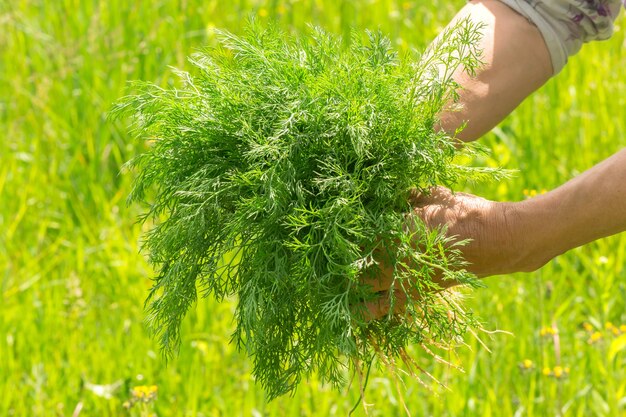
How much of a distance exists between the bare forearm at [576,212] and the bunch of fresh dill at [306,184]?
0.49 feet

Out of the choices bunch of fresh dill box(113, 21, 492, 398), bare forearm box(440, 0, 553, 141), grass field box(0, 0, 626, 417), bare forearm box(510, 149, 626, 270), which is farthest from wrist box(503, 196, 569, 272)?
grass field box(0, 0, 626, 417)

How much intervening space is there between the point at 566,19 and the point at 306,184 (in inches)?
34.3

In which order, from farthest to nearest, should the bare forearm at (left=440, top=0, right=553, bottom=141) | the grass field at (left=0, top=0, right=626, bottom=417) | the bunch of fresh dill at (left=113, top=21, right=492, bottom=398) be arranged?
the grass field at (left=0, top=0, right=626, bottom=417) < the bare forearm at (left=440, top=0, right=553, bottom=141) < the bunch of fresh dill at (left=113, top=21, right=492, bottom=398)

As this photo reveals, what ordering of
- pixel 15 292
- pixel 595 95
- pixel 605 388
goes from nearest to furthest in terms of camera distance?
pixel 605 388 < pixel 15 292 < pixel 595 95

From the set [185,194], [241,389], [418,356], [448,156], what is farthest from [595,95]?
[185,194]

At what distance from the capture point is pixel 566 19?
2.24 m

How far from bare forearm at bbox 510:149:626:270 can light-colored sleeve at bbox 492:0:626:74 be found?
45 centimetres

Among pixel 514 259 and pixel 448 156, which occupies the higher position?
pixel 448 156

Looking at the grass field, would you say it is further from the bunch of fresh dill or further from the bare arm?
the bare arm

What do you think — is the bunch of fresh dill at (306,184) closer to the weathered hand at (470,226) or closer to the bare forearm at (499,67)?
the weathered hand at (470,226)

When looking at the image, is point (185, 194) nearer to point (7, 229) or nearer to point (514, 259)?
point (514, 259)

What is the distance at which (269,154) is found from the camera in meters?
1.75

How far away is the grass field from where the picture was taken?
106 inches

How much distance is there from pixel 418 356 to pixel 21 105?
202cm
